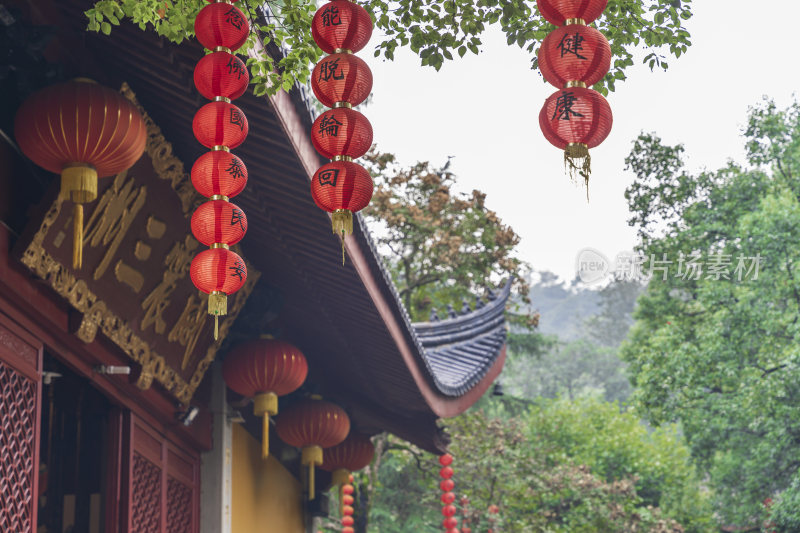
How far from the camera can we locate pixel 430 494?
15930 mm

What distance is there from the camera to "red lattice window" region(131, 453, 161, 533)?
5597 millimetres

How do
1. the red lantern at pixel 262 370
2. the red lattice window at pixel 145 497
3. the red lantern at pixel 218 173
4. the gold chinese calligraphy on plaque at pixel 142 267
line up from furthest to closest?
the red lantern at pixel 262 370 → the red lattice window at pixel 145 497 → the gold chinese calligraphy on plaque at pixel 142 267 → the red lantern at pixel 218 173

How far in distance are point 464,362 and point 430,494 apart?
6886 mm

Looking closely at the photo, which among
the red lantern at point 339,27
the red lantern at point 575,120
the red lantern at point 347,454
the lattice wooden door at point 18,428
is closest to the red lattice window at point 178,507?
the lattice wooden door at point 18,428

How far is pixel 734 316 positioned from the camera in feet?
45.3

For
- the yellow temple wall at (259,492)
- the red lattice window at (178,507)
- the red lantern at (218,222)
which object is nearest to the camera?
the red lantern at (218,222)

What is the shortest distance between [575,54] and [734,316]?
1140cm

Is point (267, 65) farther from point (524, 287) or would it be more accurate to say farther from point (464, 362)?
point (524, 287)

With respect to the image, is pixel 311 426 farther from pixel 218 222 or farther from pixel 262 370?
pixel 218 222

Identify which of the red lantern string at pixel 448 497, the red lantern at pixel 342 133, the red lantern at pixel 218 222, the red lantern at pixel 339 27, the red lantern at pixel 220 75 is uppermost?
the red lantern at pixel 339 27

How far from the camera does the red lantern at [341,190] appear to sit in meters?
3.81

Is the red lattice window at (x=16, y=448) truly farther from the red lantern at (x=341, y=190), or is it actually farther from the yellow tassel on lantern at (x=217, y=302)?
the red lantern at (x=341, y=190)

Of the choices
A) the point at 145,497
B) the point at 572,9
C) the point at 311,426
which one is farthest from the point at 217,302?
the point at 311,426

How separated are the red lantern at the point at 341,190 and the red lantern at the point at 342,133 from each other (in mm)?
61
